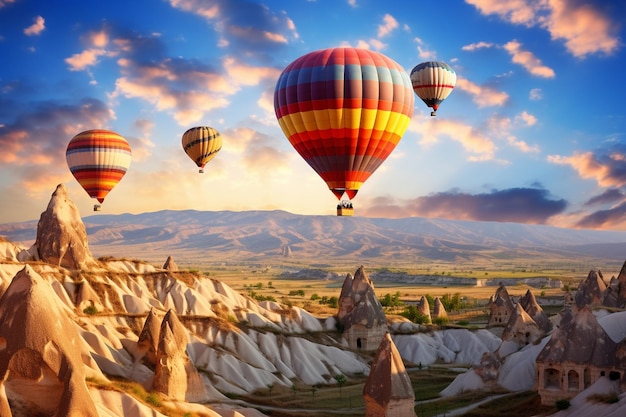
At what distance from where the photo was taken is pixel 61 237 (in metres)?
76.7

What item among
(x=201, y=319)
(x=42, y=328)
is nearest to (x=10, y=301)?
(x=42, y=328)

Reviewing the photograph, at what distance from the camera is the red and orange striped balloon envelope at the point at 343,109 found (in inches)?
2069

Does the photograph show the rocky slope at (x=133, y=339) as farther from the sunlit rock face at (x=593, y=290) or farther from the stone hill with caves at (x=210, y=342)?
the sunlit rock face at (x=593, y=290)

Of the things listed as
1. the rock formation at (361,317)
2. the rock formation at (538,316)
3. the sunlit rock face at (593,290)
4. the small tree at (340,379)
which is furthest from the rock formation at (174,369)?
the sunlit rock face at (593,290)

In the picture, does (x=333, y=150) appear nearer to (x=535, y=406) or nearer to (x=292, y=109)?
(x=292, y=109)

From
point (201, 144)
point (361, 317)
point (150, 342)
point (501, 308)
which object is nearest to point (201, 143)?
point (201, 144)

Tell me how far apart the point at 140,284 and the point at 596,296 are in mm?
52478

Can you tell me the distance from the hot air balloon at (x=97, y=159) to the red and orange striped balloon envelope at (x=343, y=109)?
88.4 ft

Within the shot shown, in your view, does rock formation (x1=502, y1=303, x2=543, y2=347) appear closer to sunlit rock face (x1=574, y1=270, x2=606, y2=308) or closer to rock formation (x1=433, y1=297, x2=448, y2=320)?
sunlit rock face (x1=574, y1=270, x2=606, y2=308)

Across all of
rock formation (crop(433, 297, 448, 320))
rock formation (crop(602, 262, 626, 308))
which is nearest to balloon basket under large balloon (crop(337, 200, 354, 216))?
rock formation (crop(602, 262, 626, 308))

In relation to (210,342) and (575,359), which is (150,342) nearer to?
(210,342)

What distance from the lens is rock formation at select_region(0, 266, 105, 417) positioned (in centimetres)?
2648

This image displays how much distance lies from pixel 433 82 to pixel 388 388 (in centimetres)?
4358

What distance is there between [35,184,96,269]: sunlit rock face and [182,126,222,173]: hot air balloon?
17359 mm
